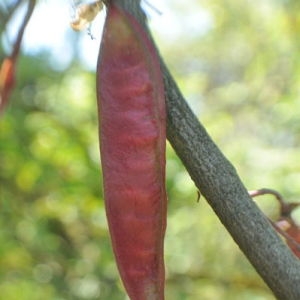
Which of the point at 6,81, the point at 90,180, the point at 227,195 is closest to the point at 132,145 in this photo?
the point at 227,195

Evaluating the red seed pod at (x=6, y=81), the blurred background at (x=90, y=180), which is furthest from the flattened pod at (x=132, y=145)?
the blurred background at (x=90, y=180)

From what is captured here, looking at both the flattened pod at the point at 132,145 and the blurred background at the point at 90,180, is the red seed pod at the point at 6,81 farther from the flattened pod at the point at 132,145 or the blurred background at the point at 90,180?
the blurred background at the point at 90,180

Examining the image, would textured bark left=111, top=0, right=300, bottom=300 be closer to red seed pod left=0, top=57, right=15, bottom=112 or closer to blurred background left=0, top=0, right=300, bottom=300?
red seed pod left=0, top=57, right=15, bottom=112

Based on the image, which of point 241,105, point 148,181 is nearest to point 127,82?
point 148,181

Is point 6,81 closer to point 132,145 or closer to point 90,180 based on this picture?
point 132,145

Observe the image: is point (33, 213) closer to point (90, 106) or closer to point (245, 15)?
point (90, 106)

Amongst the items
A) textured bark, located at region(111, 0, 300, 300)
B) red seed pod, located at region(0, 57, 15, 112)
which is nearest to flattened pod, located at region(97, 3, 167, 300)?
textured bark, located at region(111, 0, 300, 300)
